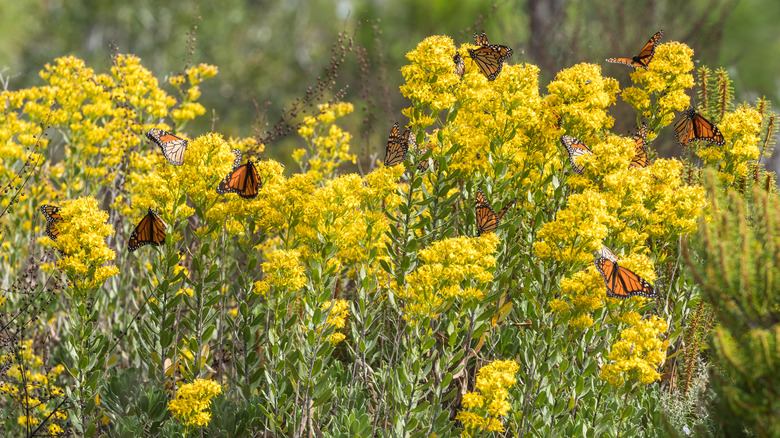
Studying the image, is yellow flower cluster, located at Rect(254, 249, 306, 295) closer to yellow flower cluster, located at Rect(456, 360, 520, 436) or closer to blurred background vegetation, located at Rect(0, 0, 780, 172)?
yellow flower cluster, located at Rect(456, 360, 520, 436)

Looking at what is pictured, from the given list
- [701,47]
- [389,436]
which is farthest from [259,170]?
[701,47]

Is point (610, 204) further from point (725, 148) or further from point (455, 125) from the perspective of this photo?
point (725, 148)

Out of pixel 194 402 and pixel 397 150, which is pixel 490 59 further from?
pixel 194 402

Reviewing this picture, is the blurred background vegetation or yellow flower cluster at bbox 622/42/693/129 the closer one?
yellow flower cluster at bbox 622/42/693/129

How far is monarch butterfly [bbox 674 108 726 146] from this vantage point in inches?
147

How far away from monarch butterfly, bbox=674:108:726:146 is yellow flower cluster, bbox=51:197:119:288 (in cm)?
298

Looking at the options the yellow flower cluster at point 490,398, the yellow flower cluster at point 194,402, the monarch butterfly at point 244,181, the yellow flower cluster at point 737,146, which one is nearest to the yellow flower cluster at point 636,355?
the yellow flower cluster at point 490,398

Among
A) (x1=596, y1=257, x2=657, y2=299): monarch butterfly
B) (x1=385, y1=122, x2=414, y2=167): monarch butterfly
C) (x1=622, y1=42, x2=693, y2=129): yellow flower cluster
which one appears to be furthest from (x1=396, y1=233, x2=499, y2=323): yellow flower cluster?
(x1=622, y1=42, x2=693, y2=129): yellow flower cluster

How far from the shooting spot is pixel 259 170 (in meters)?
3.34

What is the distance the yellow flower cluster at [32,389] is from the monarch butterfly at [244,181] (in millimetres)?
1304

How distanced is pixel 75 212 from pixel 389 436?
170cm

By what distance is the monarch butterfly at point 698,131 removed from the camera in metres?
3.74

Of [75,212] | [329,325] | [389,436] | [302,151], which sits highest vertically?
[302,151]

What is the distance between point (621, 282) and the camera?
277 cm
